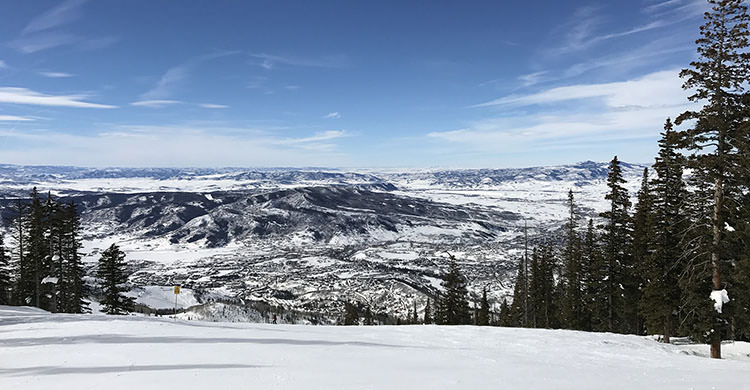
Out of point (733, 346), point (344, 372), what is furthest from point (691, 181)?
point (344, 372)

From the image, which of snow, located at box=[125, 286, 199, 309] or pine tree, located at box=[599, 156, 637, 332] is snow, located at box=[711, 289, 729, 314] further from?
snow, located at box=[125, 286, 199, 309]

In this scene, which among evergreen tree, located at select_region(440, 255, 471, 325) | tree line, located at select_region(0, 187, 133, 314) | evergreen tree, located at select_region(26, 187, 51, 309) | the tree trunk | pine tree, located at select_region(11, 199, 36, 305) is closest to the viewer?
the tree trunk

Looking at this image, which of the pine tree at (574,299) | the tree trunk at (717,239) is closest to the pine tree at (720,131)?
the tree trunk at (717,239)

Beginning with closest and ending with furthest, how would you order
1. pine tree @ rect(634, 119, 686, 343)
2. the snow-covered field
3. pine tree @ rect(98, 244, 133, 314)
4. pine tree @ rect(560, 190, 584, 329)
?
the snow-covered field → pine tree @ rect(634, 119, 686, 343) → pine tree @ rect(98, 244, 133, 314) → pine tree @ rect(560, 190, 584, 329)

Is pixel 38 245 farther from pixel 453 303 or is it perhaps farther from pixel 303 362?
pixel 453 303

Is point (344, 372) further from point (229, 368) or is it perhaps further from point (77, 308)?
point (77, 308)

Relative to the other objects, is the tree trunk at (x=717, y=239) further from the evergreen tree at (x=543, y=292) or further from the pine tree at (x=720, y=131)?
the evergreen tree at (x=543, y=292)

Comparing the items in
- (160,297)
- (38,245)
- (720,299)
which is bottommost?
(160,297)

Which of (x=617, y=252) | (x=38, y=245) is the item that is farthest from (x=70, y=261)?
(x=617, y=252)

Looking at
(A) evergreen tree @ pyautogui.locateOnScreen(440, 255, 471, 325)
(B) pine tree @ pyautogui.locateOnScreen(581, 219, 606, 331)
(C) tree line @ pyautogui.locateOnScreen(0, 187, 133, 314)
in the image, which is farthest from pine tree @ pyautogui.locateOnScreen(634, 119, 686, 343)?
(C) tree line @ pyautogui.locateOnScreen(0, 187, 133, 314)
